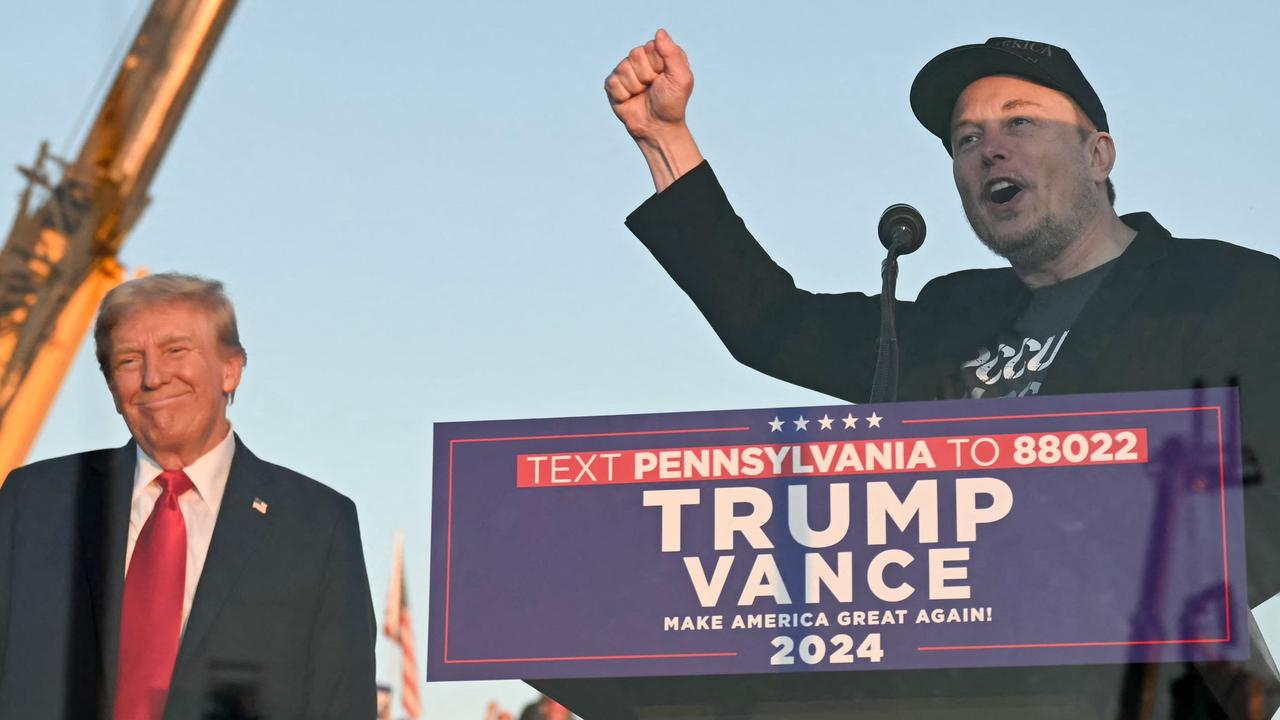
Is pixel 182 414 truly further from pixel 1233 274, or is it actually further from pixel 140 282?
pixel 1233 274

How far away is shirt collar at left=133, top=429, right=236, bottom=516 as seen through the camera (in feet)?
21.8

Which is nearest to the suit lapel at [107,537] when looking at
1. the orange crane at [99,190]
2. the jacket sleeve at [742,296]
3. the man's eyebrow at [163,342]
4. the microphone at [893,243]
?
Result: the man's eyebrow at [163,342]

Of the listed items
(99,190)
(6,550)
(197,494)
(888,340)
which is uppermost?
(99,190)

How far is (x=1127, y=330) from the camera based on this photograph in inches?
248

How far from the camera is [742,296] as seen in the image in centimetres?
737

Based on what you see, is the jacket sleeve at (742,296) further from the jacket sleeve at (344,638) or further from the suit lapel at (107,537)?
the suit lapel at (107,537)

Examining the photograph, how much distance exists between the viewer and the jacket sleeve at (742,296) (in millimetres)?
7273

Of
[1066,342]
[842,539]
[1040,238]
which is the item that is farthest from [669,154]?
[842,539]

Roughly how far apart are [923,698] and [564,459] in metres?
1.10

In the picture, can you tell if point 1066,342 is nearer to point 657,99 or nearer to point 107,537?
point 657,99

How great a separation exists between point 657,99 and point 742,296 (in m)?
0.77

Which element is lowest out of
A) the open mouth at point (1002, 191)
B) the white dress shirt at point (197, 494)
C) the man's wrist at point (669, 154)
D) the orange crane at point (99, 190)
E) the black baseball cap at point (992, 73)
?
the white dress shirt at point (197, 494)

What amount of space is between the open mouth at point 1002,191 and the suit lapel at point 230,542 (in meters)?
2.43

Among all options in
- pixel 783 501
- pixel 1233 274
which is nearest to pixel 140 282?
pixel 783 501
